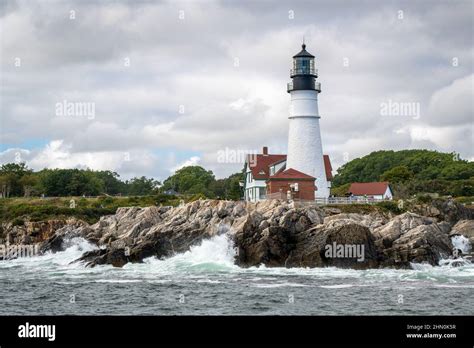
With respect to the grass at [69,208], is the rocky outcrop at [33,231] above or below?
below

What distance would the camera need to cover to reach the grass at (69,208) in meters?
51.0

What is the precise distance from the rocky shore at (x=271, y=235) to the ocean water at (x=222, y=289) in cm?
66

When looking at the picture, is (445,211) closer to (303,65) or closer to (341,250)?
(303,65)

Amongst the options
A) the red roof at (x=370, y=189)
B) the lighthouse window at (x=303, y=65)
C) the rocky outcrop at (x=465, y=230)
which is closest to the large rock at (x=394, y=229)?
the rocky outcrop at (x=465, y=230)

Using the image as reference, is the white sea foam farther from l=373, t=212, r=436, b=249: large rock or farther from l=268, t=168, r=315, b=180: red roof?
l=268, t=168, r=315, b=180: red roof

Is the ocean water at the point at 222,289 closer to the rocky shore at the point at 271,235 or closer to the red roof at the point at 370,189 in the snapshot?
the rocky shore at the point at 271,235

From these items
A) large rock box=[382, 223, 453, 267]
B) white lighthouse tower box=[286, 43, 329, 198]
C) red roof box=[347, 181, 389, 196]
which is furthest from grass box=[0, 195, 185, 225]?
large rock box=[382, 223, 453, 267]

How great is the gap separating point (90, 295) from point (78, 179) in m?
49.6

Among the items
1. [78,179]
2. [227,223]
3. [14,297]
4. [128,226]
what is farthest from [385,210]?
[78,179]

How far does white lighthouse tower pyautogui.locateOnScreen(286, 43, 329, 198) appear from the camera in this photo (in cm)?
4831

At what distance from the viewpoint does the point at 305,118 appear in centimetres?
4850

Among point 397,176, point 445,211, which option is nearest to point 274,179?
point 445,211

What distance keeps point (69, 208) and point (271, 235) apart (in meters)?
25.5
